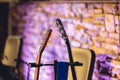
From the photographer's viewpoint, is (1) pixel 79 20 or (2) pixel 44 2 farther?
(2) pixel 44 2

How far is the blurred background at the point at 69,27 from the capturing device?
10.0 ft

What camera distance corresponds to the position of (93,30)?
329 centimetres

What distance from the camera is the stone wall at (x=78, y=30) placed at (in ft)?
9.99

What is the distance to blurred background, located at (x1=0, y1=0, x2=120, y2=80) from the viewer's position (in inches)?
120

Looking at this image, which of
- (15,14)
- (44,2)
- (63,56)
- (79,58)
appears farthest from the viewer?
(15,14)

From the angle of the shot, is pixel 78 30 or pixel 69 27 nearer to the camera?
pixel 78 30

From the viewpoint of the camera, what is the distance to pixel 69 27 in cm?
371

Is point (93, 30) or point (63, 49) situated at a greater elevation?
point (93, 30)

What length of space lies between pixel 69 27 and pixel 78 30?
0.65 feet

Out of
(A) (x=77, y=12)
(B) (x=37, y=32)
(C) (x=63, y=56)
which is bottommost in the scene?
(C) (x=63, y=56)

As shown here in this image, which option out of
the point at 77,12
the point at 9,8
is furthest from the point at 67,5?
the point at 9,8

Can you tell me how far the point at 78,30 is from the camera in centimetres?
355

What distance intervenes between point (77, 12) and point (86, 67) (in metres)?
1.07

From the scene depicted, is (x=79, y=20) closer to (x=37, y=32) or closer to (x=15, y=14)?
(x=37, y=32)
